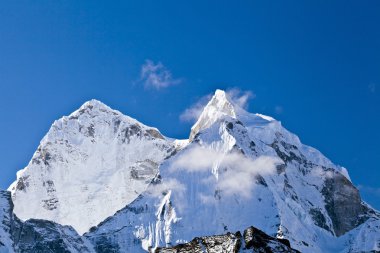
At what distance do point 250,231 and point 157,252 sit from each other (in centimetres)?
458

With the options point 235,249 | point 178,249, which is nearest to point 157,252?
point 178,249

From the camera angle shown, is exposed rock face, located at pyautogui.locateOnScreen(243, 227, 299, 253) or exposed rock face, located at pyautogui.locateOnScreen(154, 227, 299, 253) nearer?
exposed rock face, located at pyautogui.locateOnScreen(154, 227, 299, 253)

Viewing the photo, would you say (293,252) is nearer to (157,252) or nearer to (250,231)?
(250,231)

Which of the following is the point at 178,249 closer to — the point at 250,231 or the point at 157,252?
the point at 157,252

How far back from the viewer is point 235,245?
132 ft

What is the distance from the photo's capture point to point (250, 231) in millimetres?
42188

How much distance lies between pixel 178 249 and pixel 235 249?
3281 millimetres

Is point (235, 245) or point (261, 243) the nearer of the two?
point (235, 245)

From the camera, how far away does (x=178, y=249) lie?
42.1 meters

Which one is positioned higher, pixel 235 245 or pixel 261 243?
pixel 261 243

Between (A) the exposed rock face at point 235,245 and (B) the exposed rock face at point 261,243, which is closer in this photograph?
(A) the exposed rock face at point 235,245

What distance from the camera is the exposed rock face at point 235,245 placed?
40.6 m

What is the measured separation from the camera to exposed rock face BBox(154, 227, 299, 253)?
40594 millimetres

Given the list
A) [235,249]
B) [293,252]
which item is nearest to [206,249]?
[235,249]
